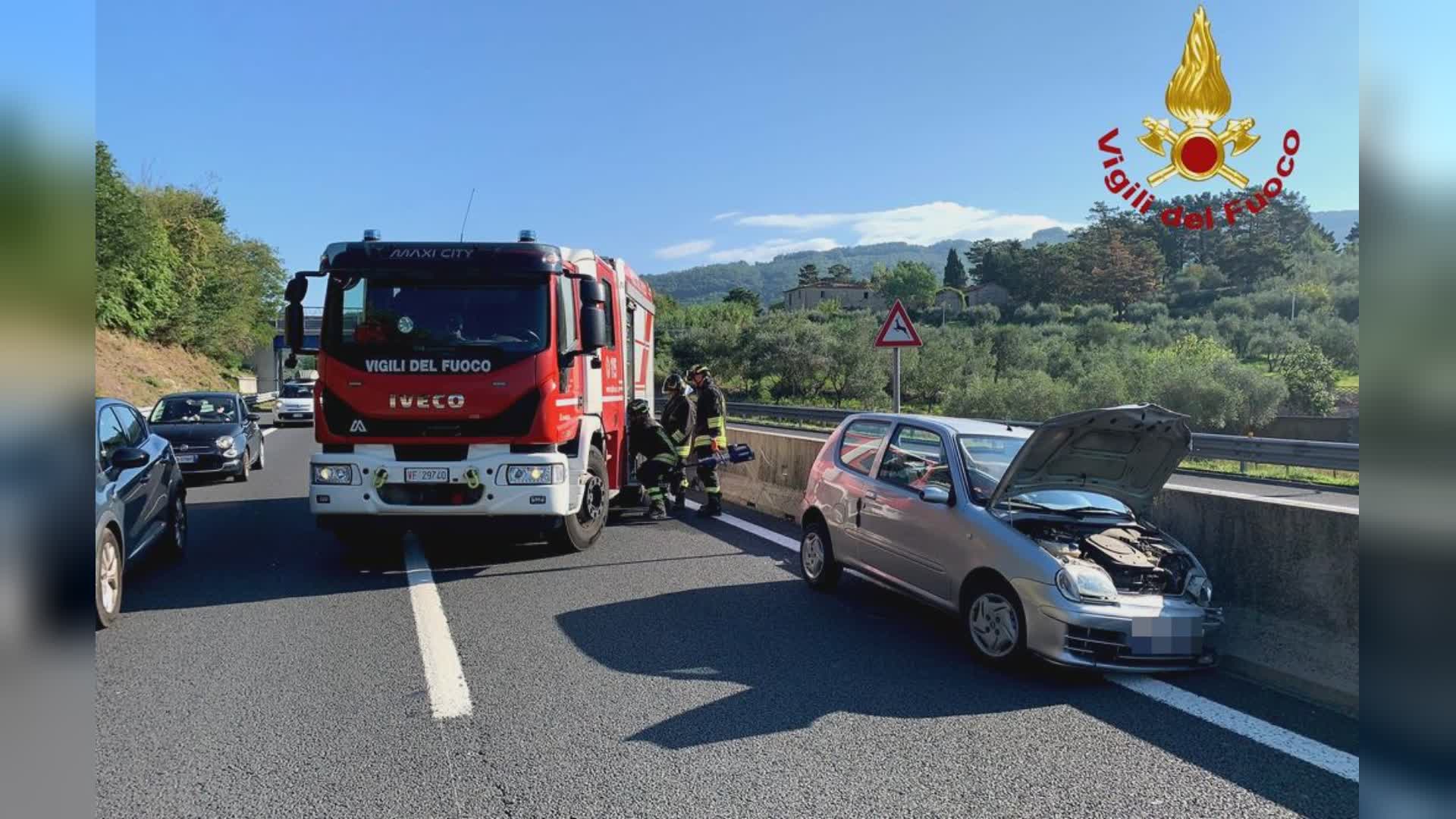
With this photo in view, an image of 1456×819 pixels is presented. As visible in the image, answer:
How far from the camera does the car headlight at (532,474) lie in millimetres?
8516

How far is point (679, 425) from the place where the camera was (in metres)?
12.5

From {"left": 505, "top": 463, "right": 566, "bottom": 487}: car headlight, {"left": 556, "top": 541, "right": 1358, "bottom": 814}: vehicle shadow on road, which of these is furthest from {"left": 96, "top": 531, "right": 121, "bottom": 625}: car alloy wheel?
{"left": 556, "top": 541, "right": 1358, "bottom": 814}: vehicle shadow on road

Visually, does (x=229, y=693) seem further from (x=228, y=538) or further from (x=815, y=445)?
(x=815, y=445)

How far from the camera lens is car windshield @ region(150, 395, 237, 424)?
17.0 metres

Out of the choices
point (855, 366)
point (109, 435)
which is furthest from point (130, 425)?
point (855, 366)

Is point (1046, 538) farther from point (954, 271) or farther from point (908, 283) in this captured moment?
point (908, 283)

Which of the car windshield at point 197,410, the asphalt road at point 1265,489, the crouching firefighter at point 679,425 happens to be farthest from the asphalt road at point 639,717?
the car windshield at point 197,410

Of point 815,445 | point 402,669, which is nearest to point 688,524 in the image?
point 815,445

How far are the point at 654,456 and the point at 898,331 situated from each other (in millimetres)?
3779

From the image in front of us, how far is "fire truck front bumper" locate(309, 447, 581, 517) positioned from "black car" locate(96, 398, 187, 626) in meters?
1.34

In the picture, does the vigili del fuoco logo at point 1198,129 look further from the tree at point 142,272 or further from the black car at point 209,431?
the tree at point 142,272

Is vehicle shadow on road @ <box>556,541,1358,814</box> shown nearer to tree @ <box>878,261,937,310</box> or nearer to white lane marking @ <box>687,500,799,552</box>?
white lane marking @ <box>687,500,799,552</box>
